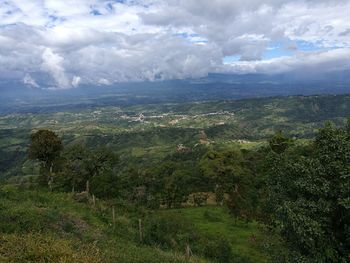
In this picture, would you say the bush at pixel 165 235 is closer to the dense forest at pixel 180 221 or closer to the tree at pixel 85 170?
the dense forest at pixel 180 221

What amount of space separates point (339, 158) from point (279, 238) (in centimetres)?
661

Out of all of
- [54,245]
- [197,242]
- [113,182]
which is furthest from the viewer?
[113,182]

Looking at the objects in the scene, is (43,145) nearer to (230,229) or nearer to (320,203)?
(230,229)

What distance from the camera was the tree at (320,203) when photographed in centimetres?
1839

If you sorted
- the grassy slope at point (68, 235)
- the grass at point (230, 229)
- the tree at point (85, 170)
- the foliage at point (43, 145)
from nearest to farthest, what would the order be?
the grassy slope at point (68, 235) < the grass at point (230, 229) < the foliage at point (43, 145) < the tree at point (85, 170)

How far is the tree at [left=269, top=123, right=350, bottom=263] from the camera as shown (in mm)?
18391

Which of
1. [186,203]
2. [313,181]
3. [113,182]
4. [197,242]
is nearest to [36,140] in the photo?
[113,182]

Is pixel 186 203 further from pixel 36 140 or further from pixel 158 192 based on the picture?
pixel 36 140

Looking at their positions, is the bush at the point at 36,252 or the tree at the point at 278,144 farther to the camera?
the tree at the point at 278,144

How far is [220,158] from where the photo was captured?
282ft

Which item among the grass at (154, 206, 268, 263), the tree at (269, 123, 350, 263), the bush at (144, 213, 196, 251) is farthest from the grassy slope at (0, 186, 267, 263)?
the tree at (269, 123, 350, 263)

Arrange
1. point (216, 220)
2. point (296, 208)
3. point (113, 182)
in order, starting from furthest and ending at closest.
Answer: point (113, 182) → point (216, 220) → point (296, 208)

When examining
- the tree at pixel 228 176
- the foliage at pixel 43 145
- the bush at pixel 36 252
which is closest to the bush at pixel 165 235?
the bush at pixel 36 252

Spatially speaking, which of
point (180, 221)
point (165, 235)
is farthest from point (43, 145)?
point (165, 235)
